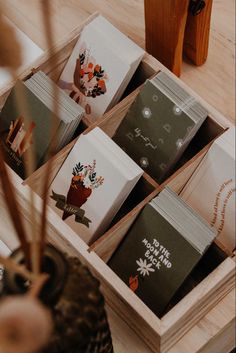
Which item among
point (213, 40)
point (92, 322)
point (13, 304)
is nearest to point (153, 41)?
point (213, 40)

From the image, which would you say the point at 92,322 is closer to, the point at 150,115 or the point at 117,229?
the point at 117,229

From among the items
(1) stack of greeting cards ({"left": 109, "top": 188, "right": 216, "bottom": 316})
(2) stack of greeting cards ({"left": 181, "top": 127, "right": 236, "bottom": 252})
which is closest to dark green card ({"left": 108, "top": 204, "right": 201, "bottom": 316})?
(1) stack of greeting cards ({"left": 109, "top": 188, "right": 216, "bottom": 316})

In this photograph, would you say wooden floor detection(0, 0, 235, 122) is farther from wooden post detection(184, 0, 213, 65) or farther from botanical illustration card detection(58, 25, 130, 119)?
botanical illustration card detection(58, 25, 130, 119)

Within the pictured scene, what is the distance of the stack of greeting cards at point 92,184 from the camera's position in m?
1.44

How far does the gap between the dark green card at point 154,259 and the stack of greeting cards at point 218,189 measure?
0.16 m

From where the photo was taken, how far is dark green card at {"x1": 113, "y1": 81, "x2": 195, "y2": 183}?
1491 millimetres

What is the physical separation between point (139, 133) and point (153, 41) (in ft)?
0.95

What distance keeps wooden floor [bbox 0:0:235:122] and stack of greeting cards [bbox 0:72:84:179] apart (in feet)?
1.04

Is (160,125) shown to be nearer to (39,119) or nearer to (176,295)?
(39,119)

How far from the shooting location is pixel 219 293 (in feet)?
4.69

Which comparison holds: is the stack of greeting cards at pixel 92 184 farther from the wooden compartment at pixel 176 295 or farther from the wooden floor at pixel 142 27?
the wooden floor at pixel 142 27

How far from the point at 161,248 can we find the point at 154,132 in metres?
0.27

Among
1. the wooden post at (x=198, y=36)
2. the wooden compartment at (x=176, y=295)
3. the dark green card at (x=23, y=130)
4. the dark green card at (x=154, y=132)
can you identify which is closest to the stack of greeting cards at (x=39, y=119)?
the dark green card at (x=23, y=130)

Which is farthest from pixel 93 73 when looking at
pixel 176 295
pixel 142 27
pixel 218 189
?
pixel 176 295
